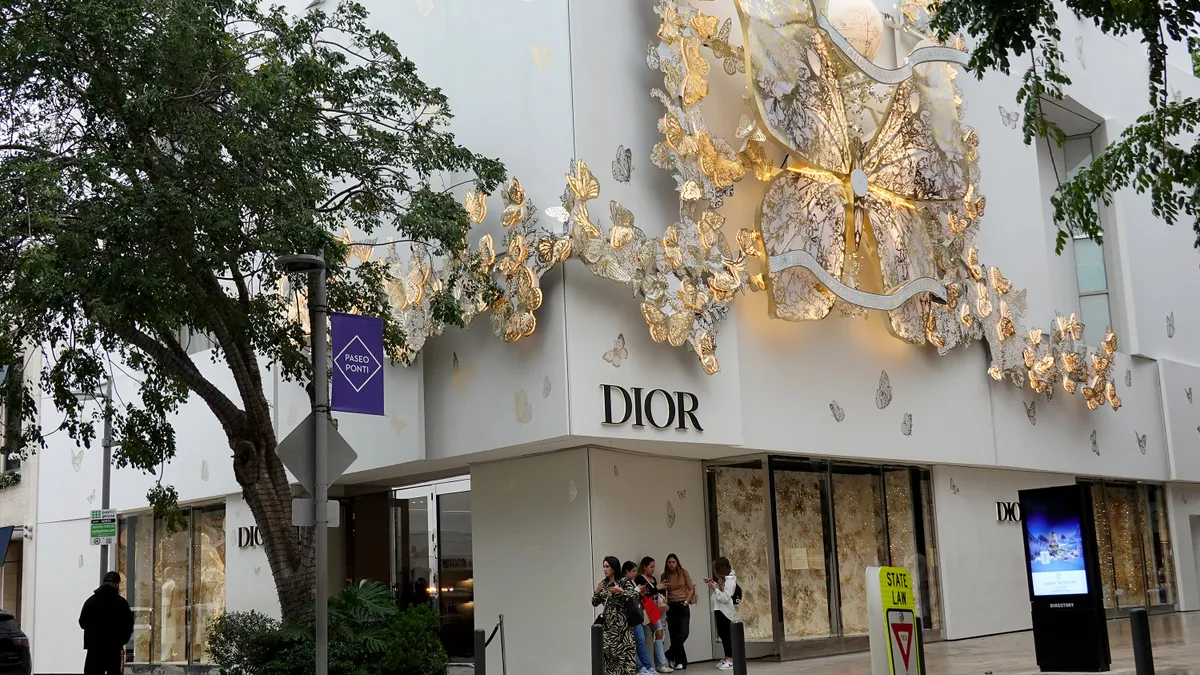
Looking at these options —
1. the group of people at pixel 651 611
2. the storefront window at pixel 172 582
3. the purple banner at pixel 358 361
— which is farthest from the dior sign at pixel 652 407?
the storefront window at pixel 172 582

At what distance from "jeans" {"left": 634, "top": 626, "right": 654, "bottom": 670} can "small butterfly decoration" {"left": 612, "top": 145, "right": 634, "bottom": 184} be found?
5.89 meters

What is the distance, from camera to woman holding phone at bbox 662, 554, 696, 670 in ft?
A: 55.0

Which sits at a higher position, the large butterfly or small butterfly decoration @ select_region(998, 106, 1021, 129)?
small butterfly decoration @ select_region(998, 106, 1021, 129)

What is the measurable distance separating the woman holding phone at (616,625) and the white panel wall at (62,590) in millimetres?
15156

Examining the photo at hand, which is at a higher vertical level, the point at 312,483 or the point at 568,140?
the point at 568,140

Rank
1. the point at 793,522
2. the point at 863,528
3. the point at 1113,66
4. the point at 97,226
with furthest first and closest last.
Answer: the point at 1113,66, the point at 863,528, the point at 793,522, the point at 97,226

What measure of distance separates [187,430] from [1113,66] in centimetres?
2180

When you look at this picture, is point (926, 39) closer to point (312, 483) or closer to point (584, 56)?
point (584, 56)

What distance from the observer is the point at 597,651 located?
13.5 metres

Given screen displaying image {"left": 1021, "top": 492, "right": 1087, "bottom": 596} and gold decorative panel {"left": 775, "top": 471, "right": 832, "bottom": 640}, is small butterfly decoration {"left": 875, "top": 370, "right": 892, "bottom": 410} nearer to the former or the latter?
gold decorative panel {"left": 775, "top": 471, "right": 832, "bottom": 640}

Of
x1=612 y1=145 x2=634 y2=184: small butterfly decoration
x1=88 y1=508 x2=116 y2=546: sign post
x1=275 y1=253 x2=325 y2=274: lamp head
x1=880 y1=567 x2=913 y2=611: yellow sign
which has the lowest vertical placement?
x1=880 y1=567 x2=913 y2=611: yellow sign

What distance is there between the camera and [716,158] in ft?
54.2

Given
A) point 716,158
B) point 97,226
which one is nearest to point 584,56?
point 716,158

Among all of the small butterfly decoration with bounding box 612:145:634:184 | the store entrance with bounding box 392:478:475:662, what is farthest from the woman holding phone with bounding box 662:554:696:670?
the small butterfly decoration with bounding box 612:145:634:184
